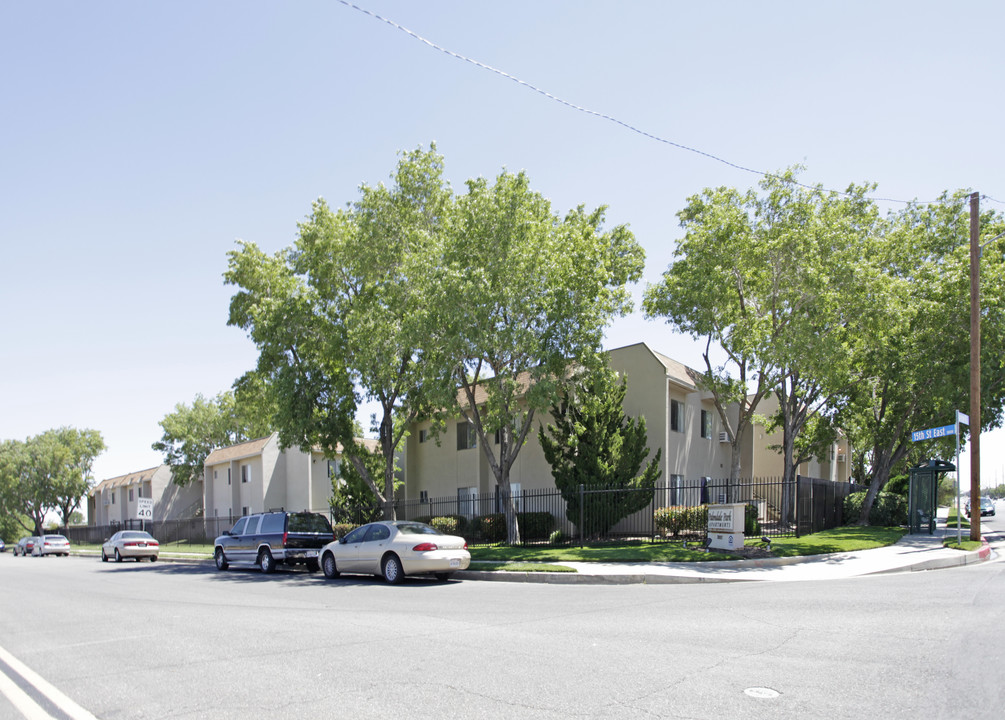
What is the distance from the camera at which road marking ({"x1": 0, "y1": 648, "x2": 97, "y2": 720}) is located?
20.4ft

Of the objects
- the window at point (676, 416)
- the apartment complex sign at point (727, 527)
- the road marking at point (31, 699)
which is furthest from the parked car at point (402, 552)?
the window at point (676, 416)

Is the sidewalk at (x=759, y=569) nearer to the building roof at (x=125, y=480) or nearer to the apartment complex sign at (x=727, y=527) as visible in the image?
the apartment complex sign at (x=727, y=527)

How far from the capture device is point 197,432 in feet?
205

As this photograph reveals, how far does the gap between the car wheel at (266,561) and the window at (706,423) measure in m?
17.3

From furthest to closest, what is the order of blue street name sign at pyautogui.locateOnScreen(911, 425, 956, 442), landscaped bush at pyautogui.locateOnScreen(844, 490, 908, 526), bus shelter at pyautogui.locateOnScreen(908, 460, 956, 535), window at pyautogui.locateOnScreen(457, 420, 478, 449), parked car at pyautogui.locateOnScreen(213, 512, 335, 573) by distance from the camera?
window at pyautogui.locateOnScreen(457, 420, 478, 449)
landscaped bush at pyautogui.locateOnScreen(844, 490, 908, 526)
bus shelter at pyautogui.locateOnScreen(908, 460, 956, 535)
parked car at pyautogui.locateOnScreen(213, 512, 335, 573)
blue street name sign at pyautogui.locateOnScreen(911, 425, 956, 442)

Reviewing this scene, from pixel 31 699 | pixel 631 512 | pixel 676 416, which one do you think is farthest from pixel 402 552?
pixel 676 416

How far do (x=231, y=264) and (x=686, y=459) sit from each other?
59.7 feet

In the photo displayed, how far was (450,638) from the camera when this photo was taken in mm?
8930

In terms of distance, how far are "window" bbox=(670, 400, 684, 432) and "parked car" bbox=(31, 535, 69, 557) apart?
37.5m

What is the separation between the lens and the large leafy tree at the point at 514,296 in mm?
20531

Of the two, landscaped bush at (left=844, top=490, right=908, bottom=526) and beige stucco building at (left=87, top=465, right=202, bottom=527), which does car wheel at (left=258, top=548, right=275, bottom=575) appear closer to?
landscaped bush at (left=844, top=490, right=908, bottom=526)

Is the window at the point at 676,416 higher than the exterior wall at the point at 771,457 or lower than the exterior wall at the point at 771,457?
higher

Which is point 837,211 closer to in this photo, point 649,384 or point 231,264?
point 649,384

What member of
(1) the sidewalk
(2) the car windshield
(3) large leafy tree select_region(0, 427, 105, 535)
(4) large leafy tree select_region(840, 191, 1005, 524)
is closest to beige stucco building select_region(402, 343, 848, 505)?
(4) large leafy tree select_region(840, 191, 1005, 524)
